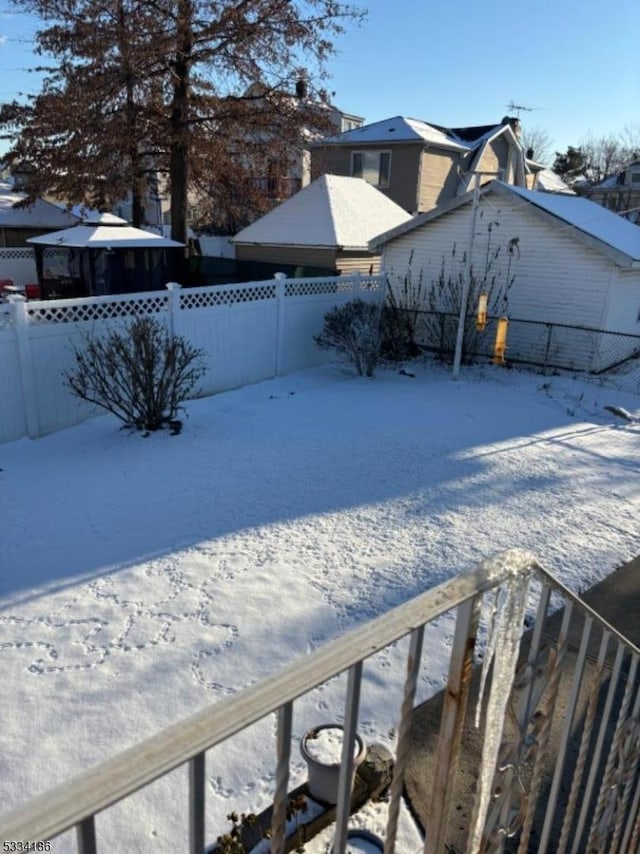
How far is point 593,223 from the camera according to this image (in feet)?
38.0

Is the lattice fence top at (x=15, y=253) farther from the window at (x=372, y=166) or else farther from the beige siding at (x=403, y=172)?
the window at (x=372, y=166)

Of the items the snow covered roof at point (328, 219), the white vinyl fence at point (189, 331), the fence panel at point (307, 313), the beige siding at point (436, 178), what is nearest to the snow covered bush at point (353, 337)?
the fence panel at point (307, 313)

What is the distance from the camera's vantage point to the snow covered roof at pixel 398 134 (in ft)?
73.0

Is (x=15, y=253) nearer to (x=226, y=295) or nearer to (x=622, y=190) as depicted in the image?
(x=226, y=295)

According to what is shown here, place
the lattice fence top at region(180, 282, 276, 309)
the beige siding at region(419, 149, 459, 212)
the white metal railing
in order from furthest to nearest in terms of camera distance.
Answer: the beige siding at region(419, 149, 459, 212), the lattice fence top at region(180, 282, 276, 309), the white metal railing

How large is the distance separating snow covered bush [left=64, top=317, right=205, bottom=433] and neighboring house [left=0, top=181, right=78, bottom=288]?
532 inches

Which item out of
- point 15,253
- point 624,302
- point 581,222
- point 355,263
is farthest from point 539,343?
point 15,253

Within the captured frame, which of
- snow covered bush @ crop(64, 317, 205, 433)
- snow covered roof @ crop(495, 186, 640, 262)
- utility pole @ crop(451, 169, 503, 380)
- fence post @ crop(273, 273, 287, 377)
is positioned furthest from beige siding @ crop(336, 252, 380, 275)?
snow covered bush @ crop(64, 317, 205, 433)

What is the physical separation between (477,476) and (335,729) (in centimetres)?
401

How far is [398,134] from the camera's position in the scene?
73.7ft

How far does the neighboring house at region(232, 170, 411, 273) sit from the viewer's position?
14953 millimetres

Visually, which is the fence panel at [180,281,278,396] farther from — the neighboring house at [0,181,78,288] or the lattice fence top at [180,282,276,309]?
the neighboring house at [0,181,78,288]

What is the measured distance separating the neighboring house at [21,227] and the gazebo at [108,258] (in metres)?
4.39

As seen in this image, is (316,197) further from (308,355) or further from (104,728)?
(104,728)
